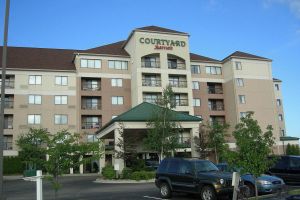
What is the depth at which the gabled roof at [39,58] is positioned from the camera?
55509mm

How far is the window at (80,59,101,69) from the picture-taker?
182 ft

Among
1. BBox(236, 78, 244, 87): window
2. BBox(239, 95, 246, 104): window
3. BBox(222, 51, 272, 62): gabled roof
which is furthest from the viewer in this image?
BBox(222, 51, 272, 62): gabled roof

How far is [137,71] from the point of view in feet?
179

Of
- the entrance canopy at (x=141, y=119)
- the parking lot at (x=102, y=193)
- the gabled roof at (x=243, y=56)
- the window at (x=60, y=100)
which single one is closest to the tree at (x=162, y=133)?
the entrance canopy at (x=141, y=119)

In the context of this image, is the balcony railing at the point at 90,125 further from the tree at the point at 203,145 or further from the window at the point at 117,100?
the tree at the point at 203,145

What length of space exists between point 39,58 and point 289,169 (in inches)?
1844

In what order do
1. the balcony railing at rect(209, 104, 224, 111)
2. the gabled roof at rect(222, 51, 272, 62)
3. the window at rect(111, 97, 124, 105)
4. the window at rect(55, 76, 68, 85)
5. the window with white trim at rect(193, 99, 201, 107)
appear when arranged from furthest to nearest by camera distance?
the balcony railing at rect(209, 104, 224, 111) → the gabled roof at rect(222, 51, 272, 62) → the window with white trim at rect(193, 99, 201, 107) → the window at rect(111, 97, 124, 105) → the window at rect(55, 76, 68, 85)

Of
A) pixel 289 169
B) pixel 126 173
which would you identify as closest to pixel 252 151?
pixel 289 169

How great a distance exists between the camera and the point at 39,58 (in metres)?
59.6

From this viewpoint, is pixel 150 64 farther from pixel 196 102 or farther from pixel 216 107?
pixel 216 107

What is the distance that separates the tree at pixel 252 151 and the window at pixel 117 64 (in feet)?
143

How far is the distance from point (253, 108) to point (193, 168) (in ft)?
154

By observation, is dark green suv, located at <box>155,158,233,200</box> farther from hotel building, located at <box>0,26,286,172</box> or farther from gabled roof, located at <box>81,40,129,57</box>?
gabled roof, located at <box>81,40,129,57</box>

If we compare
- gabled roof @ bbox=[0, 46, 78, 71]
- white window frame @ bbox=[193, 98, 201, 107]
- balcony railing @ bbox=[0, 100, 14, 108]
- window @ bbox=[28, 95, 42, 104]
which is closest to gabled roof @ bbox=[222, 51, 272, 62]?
white window frame @ bbox=[193, 98, 201, 107]
